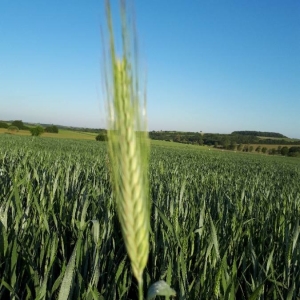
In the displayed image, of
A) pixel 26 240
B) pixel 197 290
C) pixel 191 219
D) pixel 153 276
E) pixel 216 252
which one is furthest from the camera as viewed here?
pixel 191 219

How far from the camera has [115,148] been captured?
0.66m

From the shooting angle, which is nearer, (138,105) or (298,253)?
(138,105)

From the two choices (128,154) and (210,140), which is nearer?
(128,154)

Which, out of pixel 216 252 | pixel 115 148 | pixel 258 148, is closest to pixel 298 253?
pixel 216 252

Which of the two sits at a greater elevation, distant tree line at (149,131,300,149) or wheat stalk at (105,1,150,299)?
wheat stalk at (105,1,150,299)

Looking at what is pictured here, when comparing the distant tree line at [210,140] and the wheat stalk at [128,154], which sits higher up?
the wheat stalk at [128,154]

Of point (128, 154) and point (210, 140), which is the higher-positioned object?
point (128, 154)

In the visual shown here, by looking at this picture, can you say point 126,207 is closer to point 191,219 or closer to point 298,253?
point 298,253

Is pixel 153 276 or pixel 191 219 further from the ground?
pixel 191 219

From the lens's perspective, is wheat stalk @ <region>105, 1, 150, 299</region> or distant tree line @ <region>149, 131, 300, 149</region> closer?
wheat stalk @ <region>105, 1, 150, 299</region>

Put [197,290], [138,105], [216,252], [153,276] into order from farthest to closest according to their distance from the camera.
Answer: [153,276] → [216,252] → [197,290] → [138,105]

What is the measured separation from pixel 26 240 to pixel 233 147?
61.9 metres

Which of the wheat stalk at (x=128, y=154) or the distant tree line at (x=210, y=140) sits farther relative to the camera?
the distant tree line at (x=210, y=140)

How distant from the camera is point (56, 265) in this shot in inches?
69.4
